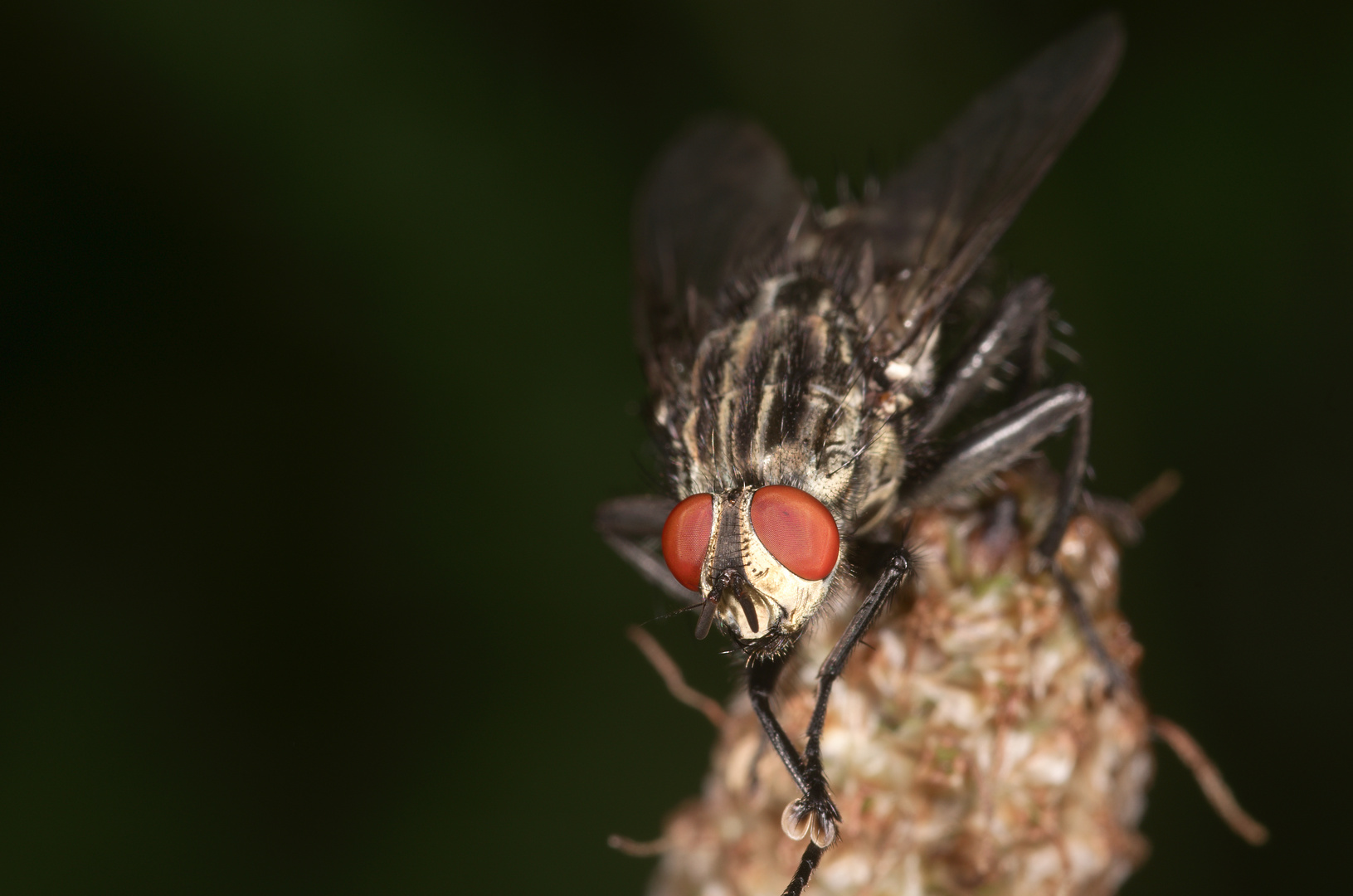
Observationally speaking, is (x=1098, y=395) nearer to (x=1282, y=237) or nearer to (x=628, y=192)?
(x=1282, y=237)

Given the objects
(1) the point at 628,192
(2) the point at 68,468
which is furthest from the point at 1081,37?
(2) the point at 68,468

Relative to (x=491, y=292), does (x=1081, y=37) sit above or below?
above

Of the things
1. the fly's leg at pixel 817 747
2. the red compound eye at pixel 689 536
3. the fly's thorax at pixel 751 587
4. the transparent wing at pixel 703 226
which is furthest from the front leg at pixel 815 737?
the transparent wing at pixel 703 226

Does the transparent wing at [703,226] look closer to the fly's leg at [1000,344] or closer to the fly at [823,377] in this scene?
the fly at [823,377]

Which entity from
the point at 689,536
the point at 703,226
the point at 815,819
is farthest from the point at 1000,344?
the point at 815,819

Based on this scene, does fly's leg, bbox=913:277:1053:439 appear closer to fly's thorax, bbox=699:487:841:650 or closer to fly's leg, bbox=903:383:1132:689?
fly's leg, bbox=903:383:1132:689

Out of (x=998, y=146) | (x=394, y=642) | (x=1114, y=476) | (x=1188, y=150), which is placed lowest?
(x=394, y=642)

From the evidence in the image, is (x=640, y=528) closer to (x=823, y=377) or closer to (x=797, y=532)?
(x=823, y=377)
